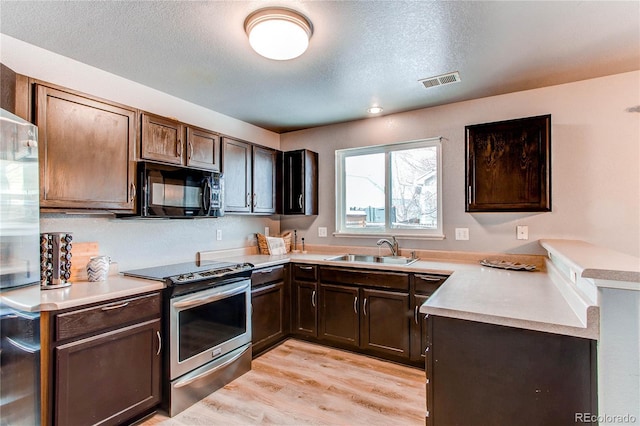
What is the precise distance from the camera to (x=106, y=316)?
1.86 metres

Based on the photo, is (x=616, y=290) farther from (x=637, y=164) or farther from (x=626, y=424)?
(x=637, y=164)

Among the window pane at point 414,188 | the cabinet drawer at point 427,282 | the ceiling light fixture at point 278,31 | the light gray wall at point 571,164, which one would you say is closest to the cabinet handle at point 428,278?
the cabinet drawer at point 427,282

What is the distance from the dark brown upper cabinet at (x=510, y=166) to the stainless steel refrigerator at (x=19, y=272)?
9.80ft

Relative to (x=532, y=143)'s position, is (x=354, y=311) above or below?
below

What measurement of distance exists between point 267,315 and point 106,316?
58.0 inches

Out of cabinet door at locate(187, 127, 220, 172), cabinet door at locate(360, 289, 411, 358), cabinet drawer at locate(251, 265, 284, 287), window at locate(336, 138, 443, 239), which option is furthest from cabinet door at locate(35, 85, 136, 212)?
window at locate(336, 138, 443, 239)

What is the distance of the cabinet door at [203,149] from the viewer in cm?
275

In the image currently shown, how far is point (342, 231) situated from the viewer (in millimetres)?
3795

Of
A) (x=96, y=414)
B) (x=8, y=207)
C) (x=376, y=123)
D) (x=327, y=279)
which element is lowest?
(x=96, y=414)

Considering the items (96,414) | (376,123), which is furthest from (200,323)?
(376,123)

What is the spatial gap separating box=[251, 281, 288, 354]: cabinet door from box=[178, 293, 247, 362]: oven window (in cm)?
19

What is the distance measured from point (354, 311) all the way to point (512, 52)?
2403 millimetres

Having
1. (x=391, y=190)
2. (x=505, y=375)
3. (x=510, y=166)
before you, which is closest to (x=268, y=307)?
(x=391, y=190)

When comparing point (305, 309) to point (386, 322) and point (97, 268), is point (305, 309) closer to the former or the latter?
point (386, 322)
